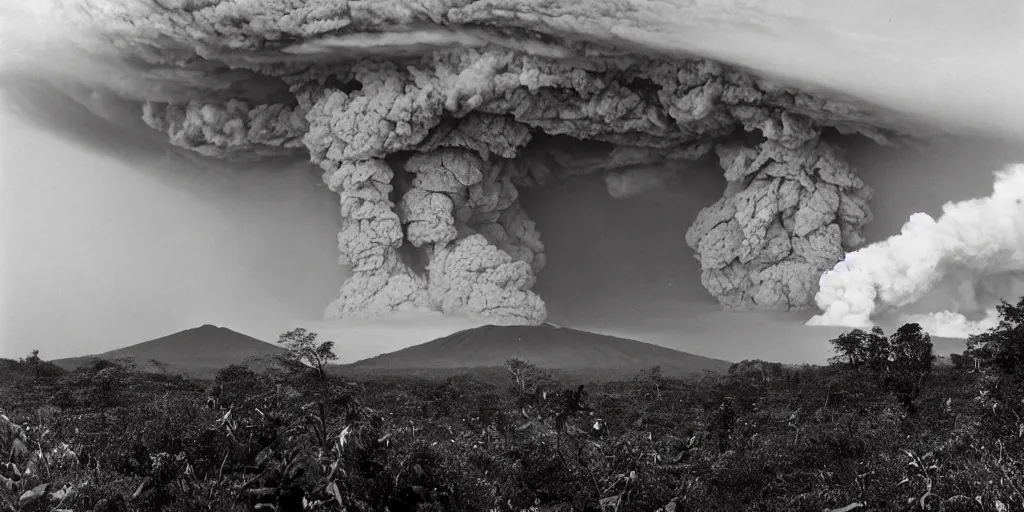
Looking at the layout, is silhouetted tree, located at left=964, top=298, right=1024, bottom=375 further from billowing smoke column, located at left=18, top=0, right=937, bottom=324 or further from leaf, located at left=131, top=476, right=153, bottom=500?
leaf, located at left=131, top=476, right=153, bottom=500

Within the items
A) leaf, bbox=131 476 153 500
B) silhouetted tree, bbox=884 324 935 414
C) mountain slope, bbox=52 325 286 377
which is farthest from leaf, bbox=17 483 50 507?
mountain slope, bbox=52 325 286 377

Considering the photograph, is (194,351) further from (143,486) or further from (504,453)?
(143,486)

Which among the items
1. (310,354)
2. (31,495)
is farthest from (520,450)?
(310,354)

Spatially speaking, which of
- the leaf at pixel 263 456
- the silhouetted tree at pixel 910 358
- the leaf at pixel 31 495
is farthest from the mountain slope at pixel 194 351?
the leaf at pixel 31 495

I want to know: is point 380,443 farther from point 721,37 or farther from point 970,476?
point 721,37

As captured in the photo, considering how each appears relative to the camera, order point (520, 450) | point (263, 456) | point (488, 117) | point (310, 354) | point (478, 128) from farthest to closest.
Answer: point (478, 128)
point (488, 117)
point (310, 354)
point (520, 450)
point (263, 456)

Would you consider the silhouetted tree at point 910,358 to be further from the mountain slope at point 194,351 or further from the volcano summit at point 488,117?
the mountain slope at point 194,351
